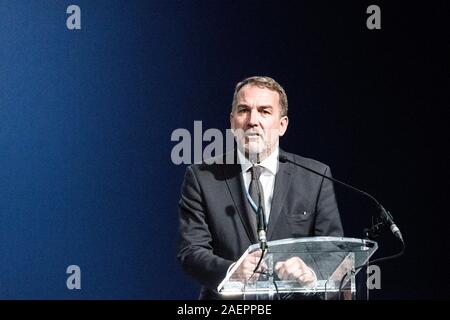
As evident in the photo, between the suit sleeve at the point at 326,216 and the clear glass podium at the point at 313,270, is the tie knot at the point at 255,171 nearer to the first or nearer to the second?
the suit sleeve at the point at 326,216

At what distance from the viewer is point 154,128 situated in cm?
443

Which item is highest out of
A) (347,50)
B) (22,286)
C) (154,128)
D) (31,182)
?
(347,50)

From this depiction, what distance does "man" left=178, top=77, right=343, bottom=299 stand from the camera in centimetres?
309

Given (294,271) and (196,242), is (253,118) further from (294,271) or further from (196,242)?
(294,271)

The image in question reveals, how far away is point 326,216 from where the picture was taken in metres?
3.18

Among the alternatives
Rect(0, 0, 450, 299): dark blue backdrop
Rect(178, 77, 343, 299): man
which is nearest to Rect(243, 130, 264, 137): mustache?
Rect(178, 77, 343, 299): man

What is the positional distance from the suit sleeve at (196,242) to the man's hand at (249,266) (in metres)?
0.32

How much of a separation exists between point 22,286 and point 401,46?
7.59 feet

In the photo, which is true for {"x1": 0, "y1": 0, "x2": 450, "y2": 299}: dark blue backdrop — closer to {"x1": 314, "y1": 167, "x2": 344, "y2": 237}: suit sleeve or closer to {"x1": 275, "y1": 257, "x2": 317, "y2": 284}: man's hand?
{"x1": 314, "y1": 167, "x2": 344, "y2": 237}: suit sleeve

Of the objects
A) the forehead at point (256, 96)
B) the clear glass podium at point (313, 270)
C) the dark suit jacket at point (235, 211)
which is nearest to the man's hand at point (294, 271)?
the clear glass podium at point (313, 270)

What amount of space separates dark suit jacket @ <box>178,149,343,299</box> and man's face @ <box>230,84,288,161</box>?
99mm

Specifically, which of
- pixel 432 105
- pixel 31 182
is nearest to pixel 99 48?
pixel 31 182

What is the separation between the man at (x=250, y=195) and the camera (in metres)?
3.09
